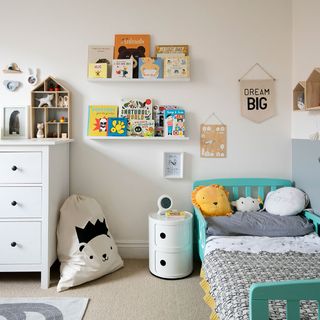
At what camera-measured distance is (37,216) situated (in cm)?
245

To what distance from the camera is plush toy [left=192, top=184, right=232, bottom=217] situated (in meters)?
2.72

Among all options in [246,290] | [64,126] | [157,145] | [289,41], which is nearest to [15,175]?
[64,126]

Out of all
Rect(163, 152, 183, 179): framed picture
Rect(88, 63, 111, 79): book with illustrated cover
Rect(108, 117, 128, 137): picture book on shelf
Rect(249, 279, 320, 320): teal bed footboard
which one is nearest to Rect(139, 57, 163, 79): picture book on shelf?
Rect(88, 63, 111, 79): book with illustrated cover

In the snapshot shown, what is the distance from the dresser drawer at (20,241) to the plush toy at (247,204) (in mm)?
1560

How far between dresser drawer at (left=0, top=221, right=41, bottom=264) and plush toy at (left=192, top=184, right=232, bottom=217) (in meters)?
1.23

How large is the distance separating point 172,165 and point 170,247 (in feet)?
2.43

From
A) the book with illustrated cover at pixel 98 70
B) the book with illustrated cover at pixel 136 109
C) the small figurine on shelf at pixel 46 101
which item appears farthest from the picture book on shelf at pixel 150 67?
the small figurine on shelf at pixel 46 101

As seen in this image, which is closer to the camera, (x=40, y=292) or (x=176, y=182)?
(x=40, y=292)

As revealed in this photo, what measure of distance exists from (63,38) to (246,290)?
8.10 ft

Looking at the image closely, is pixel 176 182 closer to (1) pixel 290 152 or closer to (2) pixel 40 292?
(1) pixel 290 152

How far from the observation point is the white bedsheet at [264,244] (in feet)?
7.09

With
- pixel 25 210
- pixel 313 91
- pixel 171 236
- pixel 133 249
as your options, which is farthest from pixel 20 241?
pixel 313 91

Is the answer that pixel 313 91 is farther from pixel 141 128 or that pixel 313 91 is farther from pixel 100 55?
pixel 100 55

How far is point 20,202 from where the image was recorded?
245cm
